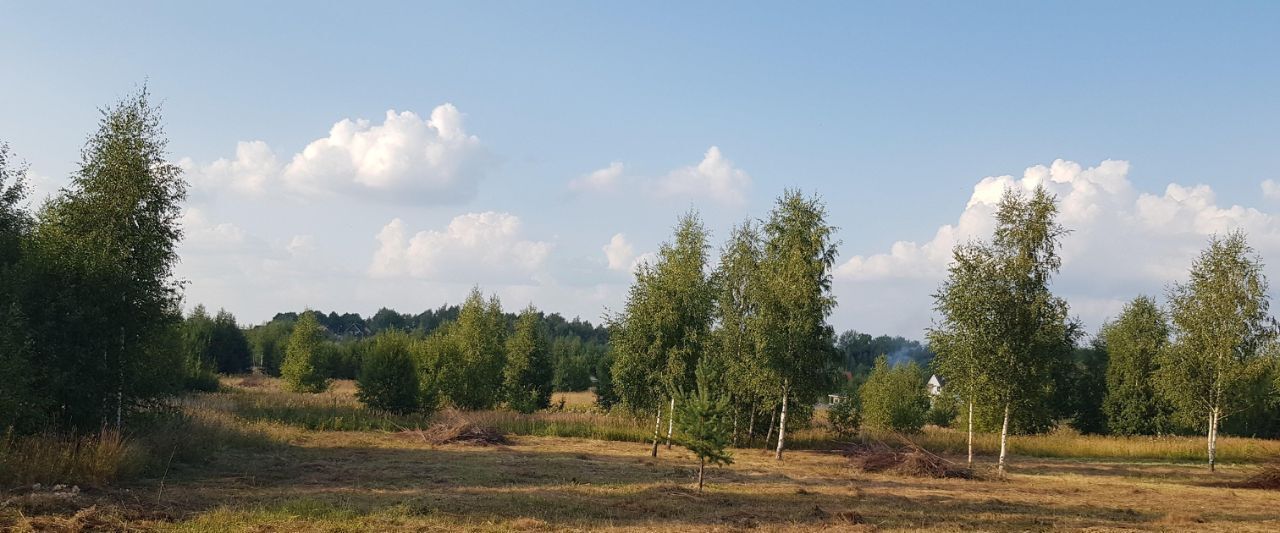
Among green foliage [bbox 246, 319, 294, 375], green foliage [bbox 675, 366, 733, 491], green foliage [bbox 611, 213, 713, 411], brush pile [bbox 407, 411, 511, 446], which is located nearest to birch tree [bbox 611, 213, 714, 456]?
green foliage [bbox 611, 213, 713, 411]

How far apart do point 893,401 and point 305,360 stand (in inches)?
1510

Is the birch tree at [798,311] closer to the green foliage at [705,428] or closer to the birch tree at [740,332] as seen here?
the birch tree at [740,332]

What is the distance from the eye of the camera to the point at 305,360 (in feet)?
175

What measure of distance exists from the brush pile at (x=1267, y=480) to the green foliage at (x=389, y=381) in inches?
1283

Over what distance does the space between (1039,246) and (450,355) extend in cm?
3125

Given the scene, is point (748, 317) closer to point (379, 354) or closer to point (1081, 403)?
point (379, 354)

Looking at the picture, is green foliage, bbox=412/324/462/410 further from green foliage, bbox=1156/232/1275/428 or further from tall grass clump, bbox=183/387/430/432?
green foliage, bbox=1156/232/1275/428

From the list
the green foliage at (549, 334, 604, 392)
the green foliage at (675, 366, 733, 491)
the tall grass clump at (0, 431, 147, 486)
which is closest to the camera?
the tall grass clump at (0, 431, 147, 486)

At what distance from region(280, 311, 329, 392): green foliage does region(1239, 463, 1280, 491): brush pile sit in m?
50.9

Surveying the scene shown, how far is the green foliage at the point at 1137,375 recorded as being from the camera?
4334cm

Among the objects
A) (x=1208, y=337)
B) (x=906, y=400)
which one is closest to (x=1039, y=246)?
(x=1208, y=337)

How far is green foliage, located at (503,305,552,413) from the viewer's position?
1880 inches

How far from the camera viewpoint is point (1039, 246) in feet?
82.5

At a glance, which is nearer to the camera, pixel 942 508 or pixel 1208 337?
pixel 942 508
